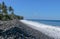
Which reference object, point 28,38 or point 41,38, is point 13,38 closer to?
point 28,38

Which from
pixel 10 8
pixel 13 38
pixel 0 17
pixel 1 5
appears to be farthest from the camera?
pixel 10 8

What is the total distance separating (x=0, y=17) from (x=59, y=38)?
33551 millimetres

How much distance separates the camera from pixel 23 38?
27.5ft

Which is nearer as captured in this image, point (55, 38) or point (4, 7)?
point (55, 38)

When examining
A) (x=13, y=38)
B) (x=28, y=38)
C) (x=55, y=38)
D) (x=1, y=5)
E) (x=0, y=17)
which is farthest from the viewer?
(x=1, y=5)

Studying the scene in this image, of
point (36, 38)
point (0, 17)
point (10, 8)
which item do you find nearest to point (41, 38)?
point (36, 38)

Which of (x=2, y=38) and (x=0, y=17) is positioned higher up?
(x=2, y=38)

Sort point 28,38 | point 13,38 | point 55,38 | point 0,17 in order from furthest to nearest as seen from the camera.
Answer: point 0,17, point 55,38, point 28,38, point 13,38

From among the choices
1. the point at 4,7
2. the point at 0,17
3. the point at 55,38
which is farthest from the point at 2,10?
the point at 55,38

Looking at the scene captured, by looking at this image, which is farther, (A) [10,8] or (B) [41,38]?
(A) [10,8]

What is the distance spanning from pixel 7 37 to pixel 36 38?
1.67 m

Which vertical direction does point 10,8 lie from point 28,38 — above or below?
below

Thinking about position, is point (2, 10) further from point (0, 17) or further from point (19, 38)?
point (19, 38)

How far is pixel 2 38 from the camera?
818cm
